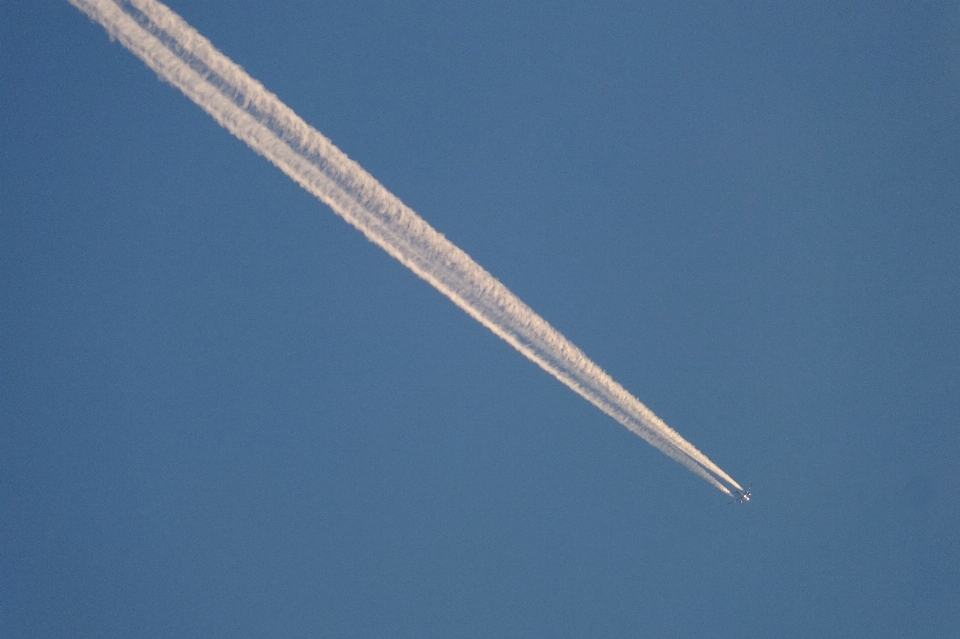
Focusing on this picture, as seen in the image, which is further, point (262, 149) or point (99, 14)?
point (262, 149)

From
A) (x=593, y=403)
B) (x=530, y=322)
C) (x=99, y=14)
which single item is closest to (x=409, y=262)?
(x=530, y=322)

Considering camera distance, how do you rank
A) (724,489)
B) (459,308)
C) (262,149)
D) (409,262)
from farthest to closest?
(724,489)
(459,308)
(409,262)
(262,149)

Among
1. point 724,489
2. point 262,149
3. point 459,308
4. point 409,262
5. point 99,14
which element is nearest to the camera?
point 99,14

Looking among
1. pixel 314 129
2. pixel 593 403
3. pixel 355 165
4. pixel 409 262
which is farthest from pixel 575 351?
pixel 314 129

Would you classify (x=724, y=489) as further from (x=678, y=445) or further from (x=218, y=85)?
(x=218, y=85)

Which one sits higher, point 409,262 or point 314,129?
point 314,129

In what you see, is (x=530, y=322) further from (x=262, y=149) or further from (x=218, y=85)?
(x=218, y=85)
